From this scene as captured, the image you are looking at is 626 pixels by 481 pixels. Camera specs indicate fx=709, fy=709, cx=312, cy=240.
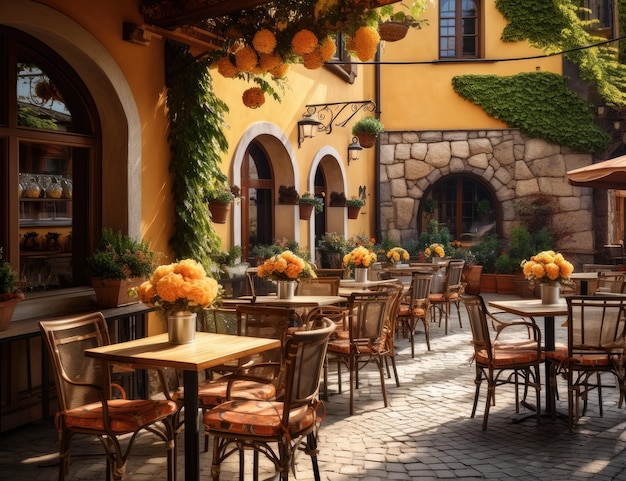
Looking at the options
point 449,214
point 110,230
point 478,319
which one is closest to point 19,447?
point 110,230

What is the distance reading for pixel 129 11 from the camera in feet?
18.8

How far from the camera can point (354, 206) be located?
12523 millimetres

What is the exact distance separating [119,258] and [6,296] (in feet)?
3.70

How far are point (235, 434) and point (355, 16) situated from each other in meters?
2.83

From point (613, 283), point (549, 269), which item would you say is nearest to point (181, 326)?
point (549, 269)

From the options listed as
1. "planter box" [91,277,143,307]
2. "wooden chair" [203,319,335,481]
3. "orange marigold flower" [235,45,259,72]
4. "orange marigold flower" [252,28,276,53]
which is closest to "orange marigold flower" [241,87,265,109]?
"orange marigold flower" [235,45,259,72]

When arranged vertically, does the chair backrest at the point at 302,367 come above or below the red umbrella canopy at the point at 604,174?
below

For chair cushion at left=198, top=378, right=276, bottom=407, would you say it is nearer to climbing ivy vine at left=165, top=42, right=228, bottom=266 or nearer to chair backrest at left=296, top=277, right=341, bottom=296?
climbing ivy vine at left=165, top=42, right=228, bottom=266

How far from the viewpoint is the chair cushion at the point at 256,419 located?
10.9 ft

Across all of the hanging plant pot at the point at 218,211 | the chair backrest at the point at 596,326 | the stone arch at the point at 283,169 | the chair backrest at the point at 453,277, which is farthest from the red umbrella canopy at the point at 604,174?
the stone arch at the point at 283,169

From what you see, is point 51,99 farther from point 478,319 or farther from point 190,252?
point 478,319

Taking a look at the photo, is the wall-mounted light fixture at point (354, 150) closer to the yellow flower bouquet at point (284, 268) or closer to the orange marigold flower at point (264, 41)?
the yellow flower bouquet at point (284, 268)

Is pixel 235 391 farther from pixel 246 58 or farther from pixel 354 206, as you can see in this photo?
pixel 354 206

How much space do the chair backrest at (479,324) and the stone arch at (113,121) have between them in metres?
2.77
